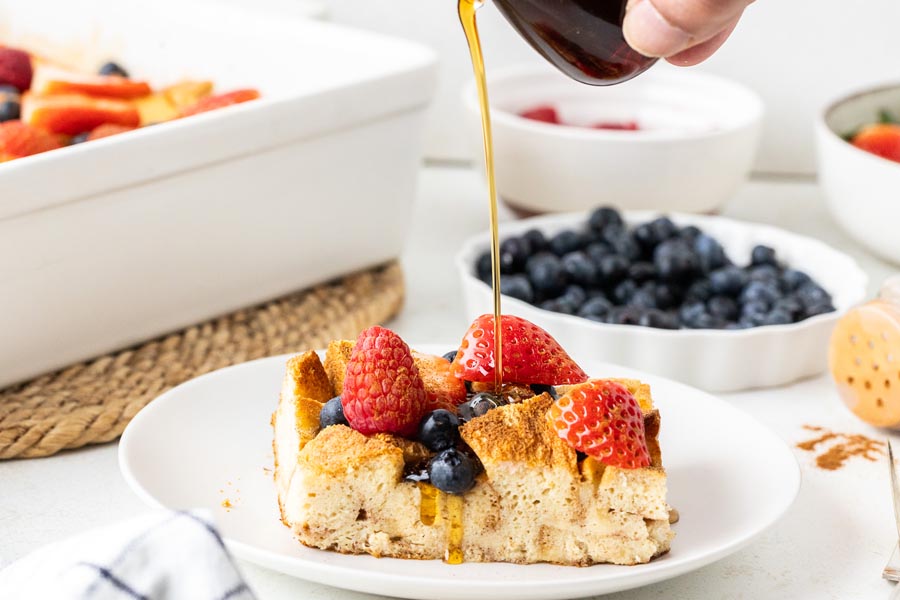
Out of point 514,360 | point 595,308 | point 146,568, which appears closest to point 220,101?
point 595,308

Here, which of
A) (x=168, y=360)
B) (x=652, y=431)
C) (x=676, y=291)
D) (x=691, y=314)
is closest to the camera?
(x=652, y=431)

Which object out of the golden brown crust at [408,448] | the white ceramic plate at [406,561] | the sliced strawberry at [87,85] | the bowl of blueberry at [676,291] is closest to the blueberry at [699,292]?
the bowl of blueberry at [676,291]

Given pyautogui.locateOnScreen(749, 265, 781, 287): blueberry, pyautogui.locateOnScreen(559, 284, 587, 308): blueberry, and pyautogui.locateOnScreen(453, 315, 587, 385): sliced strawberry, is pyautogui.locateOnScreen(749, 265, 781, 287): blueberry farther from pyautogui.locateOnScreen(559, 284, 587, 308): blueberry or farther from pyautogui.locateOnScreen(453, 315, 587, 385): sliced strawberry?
pyautogui.locateOnScreen(453, 315, 587, 385): sliced strawberry

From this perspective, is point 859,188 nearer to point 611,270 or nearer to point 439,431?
point 611,270

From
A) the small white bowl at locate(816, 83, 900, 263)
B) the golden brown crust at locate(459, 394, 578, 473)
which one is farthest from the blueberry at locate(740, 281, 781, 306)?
the golden brown crust at locate(459, 394, 578, 473)

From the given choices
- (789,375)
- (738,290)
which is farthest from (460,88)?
(789,375)

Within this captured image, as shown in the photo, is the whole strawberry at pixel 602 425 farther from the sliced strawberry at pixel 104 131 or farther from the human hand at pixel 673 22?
the sliced strawberry at pixel 104 131

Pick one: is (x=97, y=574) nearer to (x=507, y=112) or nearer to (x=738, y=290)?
(x=738, y=290)
